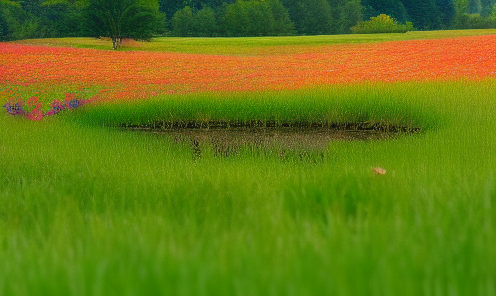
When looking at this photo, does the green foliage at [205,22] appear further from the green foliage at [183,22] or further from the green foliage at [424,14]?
the green foliage at [424,14]

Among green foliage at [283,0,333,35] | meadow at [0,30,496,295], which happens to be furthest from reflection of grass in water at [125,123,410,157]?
green foliage at [283,0,333,35]

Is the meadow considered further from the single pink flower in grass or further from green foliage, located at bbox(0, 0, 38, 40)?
green foliage, located at bbox(0, 0, 38, 40)

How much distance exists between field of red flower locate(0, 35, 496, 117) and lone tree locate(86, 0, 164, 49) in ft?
4.12

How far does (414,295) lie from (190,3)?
818 inches

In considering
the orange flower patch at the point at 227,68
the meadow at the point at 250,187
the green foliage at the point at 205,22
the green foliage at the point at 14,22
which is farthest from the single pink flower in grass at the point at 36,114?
the green foliage at the point at 205,22

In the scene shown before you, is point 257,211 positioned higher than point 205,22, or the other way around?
point 205,22

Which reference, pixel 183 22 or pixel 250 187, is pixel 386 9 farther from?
pixel 250 187

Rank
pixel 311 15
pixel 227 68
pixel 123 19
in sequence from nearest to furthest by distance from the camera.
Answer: pixel 227 68, pixel 123 19, pixel 311 15

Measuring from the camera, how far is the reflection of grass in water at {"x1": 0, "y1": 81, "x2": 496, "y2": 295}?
1.57 metres

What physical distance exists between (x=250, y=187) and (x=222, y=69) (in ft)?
35.0

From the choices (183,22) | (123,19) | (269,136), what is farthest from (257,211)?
(183,22)

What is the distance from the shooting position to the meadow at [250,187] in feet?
5.24

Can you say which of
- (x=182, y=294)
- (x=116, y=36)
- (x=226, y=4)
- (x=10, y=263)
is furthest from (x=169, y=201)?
(x=226, y=4)

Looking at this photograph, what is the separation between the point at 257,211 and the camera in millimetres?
2789
